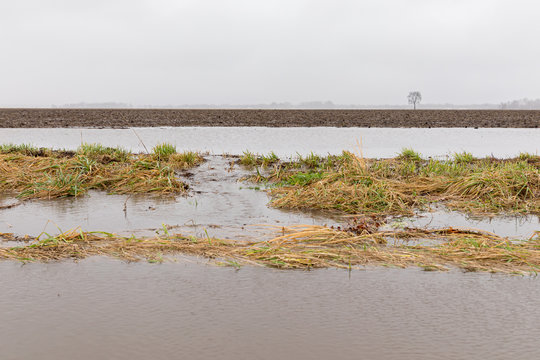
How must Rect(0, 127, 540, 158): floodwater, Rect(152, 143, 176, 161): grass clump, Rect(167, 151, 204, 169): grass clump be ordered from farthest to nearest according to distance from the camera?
Rect(0, 127, 540, 158): floodwater < Rect(152, 143, 176, 161): grass clump < Rect(167, 151, 204, 169): grass clump

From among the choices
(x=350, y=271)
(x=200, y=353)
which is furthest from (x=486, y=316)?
(x=200, y=353)

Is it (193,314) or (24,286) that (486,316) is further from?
(24,286)

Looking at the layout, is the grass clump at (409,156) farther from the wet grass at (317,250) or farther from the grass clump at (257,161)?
the wet grass at (317,250)

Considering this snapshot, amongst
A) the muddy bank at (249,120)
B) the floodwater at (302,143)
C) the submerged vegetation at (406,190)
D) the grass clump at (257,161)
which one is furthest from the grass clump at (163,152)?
the muddy bank at (249,120)

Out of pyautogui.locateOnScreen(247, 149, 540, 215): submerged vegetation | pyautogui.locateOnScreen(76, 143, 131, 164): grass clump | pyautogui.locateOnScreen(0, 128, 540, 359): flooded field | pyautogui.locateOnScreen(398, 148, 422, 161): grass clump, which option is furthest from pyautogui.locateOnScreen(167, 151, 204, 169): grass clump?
pyautogui.locateOnScreen(0, 128, 540, 359): flooded field

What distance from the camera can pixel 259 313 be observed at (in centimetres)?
370

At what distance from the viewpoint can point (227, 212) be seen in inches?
320

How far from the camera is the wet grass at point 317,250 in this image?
5.04 m

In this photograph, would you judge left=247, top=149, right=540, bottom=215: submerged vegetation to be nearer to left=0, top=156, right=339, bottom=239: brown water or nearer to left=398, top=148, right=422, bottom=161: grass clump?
left=0, top=156, right=339, bottom=239: brown water

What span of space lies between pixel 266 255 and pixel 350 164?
5539 mm

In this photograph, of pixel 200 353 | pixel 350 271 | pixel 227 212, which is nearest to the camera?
pixel 200 353

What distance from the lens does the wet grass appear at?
5035 mm

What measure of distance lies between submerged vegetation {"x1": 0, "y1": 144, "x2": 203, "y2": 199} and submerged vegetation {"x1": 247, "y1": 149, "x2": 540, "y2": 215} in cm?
253

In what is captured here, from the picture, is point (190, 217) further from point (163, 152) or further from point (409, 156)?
point (409, 156)
